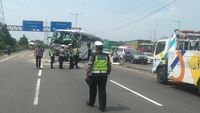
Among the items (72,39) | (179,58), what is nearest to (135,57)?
(72,39)

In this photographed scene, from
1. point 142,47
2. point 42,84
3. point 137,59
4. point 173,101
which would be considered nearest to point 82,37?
point 137,59

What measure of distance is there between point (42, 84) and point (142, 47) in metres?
53.5

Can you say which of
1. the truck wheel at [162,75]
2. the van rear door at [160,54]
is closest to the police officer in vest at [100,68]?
the truck wheel at [162,75]

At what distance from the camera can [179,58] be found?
18.2 meters

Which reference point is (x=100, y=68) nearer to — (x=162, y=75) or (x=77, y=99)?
(x=77, y=99)

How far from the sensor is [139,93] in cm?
1606

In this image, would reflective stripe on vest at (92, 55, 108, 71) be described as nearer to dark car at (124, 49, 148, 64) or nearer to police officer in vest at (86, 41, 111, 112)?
police officer in vest at (86, 41, 111, 112)

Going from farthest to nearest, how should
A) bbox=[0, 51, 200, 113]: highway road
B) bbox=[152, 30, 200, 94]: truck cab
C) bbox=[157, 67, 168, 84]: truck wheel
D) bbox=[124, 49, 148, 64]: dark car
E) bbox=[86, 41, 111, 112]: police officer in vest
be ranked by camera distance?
bbox=[124, 49, 148, 64]: dark car < bbox=[157, 67, 168, 84]: truck wheel < bbox=[152, 30, 200, 94]: truck cab < bbox=[0, 51, 200, 113]: highway road < bbox=[86, 41, 111, 112]: police officer in vest

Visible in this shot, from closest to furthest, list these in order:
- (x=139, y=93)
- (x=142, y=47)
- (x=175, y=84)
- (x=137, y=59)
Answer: (x=139, y=93) < (x=175, y=84) < (x=137, y=59) < (x=142, y=47)

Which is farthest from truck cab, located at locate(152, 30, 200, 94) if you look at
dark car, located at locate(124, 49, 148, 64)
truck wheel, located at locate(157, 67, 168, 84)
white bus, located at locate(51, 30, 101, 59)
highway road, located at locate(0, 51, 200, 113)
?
dark car, located at locate(124, 49, 148, 64)

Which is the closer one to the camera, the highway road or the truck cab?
the highway road

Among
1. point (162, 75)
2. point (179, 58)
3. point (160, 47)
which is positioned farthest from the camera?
point (160, 47)

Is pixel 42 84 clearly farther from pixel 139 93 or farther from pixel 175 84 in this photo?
pixel 175 84

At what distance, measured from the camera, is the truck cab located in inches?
664
